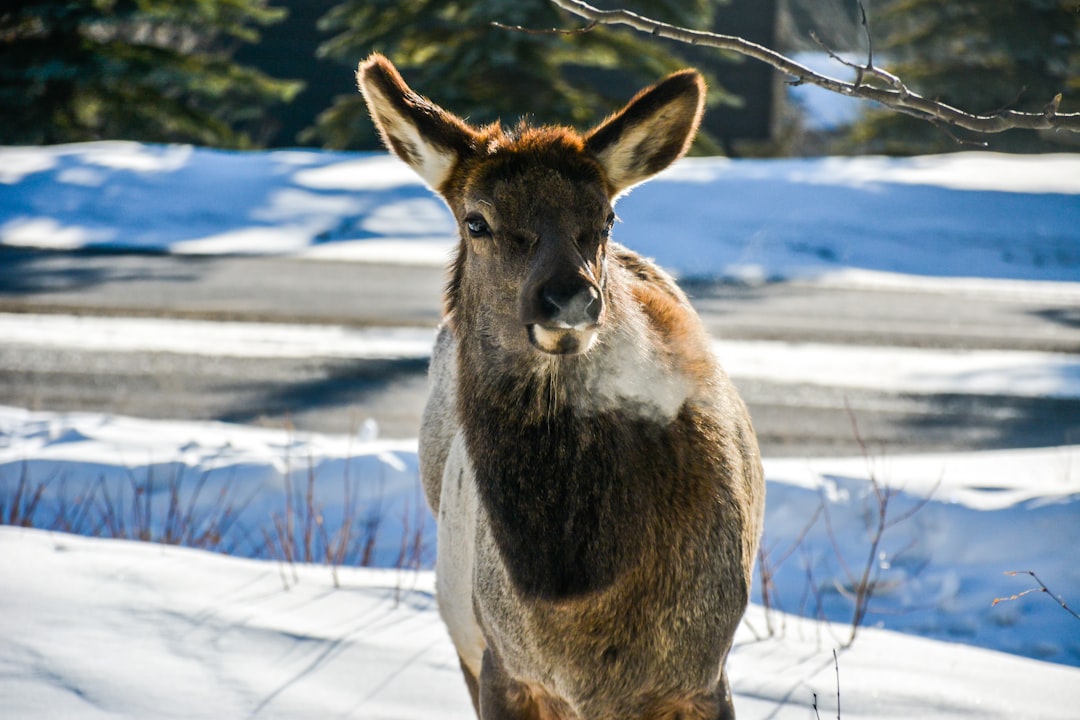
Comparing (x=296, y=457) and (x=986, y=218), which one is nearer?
(x=296, y=457)

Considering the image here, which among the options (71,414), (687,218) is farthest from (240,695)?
(687,218)

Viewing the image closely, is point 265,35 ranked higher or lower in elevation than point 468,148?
higher

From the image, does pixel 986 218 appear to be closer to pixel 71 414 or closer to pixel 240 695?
pixel 71 414

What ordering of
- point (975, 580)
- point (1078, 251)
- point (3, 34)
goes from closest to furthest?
point (975, 580)
point (1078, 251)
point (3, 34)

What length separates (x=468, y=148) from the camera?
290 cm

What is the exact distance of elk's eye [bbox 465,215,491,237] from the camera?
2.74 metres

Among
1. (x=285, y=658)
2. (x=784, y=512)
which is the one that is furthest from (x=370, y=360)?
(x=285, y=658)

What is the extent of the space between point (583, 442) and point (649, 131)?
3.11ft

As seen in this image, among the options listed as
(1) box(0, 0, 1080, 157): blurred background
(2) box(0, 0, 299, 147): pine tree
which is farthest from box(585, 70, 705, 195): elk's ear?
(2) box(0, 0, 299, 147): pine tree

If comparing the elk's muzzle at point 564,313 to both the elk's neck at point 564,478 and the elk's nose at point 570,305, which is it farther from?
the elk's neck at point 564,478

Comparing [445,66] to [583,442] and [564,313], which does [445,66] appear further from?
[564,313]

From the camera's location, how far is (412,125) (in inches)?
112

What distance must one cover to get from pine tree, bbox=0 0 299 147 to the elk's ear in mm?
15670

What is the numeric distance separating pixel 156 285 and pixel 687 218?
743 cm
